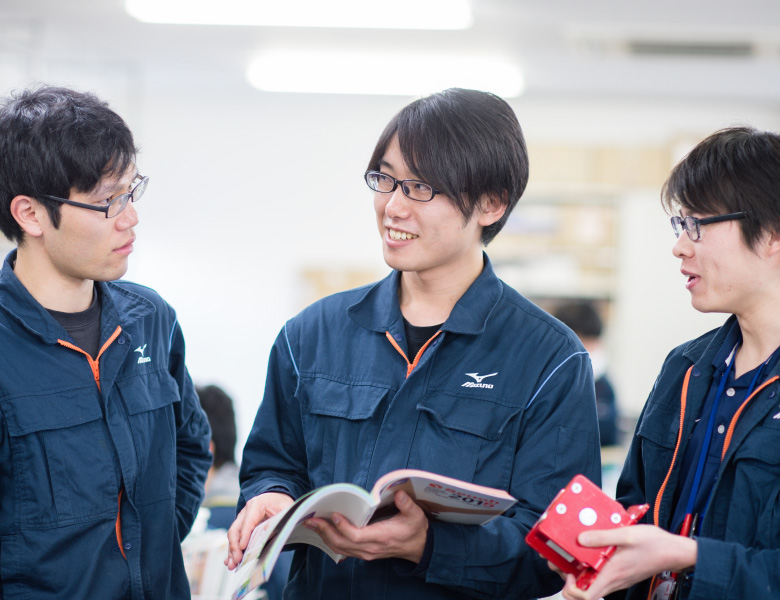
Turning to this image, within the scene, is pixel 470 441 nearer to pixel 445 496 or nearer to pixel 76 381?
pixel 445 496

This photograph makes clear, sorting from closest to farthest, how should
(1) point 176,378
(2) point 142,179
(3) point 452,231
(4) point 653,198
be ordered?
(3) point 452,231, (2) point 142,179, (1) point 176,378, (4) point 653,198

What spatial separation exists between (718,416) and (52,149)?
1.40 metres

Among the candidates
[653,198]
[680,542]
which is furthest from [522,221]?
[680,542]

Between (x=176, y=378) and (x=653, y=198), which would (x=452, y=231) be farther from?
(x=653, y=198)

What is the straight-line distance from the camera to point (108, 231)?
1687 millimetres

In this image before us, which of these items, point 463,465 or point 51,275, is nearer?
point 463,465

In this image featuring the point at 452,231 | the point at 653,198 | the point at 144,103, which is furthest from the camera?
the point at 144,103

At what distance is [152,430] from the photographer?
177cm

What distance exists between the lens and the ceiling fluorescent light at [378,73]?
17.7ft

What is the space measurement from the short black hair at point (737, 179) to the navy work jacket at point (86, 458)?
1187mm

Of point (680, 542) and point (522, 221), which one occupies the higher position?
point (522, 221)

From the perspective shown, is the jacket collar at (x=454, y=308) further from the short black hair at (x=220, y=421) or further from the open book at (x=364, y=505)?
the short black hair at (x=220, y=421)

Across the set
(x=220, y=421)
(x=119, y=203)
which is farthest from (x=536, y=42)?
(x=119, y=203)

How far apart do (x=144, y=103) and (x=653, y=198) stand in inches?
179
